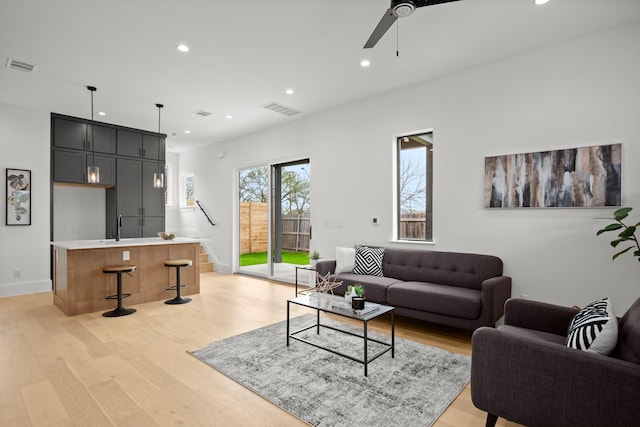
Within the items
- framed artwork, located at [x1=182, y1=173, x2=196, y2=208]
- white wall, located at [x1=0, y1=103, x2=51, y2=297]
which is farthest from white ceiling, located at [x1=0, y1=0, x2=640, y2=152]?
framed artwork, located at [x1=182, y1=173, x2=196, y2=208]

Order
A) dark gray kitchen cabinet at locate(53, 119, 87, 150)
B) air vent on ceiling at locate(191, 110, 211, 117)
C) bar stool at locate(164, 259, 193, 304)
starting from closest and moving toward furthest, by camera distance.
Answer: bar stool at locate(164, 259, 193, 304), air vent on ceiling at locate(191, 110, 211, 117), dark gray kitchen cabinet at locate(53, 119, 87, 150)

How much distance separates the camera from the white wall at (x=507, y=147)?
326cm

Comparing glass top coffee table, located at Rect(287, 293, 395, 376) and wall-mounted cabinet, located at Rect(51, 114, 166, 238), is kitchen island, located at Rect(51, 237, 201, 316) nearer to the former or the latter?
wall-mounted cabinet, located at Rect(51, 114, 166, 238)

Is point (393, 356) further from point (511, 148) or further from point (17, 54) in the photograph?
point (17, 54)

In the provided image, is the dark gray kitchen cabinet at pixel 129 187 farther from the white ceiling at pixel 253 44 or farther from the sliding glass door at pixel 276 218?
the sliding glass door at pixel 276 218

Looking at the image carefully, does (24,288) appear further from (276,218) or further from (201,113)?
(276,218)

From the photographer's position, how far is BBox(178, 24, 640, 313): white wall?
10.7 feet

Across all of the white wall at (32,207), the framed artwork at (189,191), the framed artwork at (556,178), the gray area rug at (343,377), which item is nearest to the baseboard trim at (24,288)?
the white wall at (32,207)

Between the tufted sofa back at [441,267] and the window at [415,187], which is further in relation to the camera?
the window at [415,187]

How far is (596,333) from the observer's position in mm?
1808

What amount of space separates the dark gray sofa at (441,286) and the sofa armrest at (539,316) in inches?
25.7

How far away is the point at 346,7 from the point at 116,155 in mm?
5699

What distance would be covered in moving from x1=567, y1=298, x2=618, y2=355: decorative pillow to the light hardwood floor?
0.74 metres

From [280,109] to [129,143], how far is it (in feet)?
11.3
